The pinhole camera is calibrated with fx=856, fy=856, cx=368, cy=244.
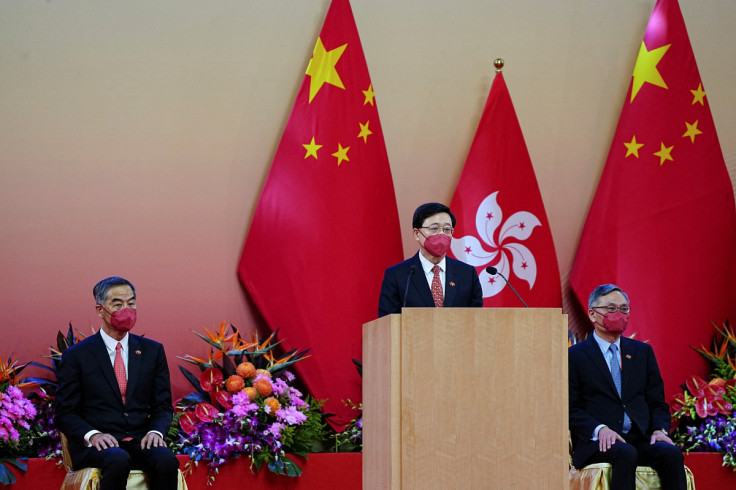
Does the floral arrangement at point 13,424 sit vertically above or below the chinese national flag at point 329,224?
below

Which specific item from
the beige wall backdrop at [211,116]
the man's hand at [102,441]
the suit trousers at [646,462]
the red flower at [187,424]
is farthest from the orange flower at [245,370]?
the suit trousers at [646,462]

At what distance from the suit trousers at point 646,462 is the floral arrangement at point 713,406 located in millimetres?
953

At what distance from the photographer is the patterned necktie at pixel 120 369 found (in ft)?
12.5

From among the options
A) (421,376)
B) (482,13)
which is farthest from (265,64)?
(421,376)

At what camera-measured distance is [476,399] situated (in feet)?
8.17

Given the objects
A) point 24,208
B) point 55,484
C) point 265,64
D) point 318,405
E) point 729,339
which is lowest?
point 55,484

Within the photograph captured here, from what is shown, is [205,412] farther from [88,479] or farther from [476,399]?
[476,399]

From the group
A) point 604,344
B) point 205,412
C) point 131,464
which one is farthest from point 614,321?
point 131,464

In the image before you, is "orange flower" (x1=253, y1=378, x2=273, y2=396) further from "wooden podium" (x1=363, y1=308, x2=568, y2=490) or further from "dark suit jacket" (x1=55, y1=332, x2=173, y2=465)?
"wooden podium" (x1=363, y1=308, x2=568, y2=490)

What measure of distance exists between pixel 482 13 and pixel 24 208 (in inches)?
117

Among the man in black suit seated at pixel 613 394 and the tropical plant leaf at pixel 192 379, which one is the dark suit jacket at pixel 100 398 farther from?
the man in black suit seated at pixel 613 394

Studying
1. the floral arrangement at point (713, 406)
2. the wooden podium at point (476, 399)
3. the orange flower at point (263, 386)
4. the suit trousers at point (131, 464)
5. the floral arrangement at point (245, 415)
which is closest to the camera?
the wooden podium at point (476, 399)

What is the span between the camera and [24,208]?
4.79m

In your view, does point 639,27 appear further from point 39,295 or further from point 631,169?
point 39,295
